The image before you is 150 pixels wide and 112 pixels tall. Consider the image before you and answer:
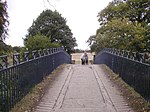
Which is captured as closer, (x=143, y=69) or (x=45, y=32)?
(x=143, y=69)

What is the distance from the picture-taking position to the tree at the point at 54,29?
51312mm

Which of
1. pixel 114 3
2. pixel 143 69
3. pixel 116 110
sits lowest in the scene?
pixel 116 110

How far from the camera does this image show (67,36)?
52.2m

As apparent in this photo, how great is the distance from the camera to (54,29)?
5116cm

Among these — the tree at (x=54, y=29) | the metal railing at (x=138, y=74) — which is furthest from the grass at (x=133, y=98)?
the tree at (x=54, y=29)

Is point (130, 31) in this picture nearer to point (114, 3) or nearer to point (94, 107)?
point (114, 3)

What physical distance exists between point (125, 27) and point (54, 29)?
59.8 ft

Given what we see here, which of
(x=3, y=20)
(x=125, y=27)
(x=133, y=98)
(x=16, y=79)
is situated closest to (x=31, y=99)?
(x=16, y=79)

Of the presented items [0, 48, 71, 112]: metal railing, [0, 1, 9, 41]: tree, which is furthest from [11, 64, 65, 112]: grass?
[0, 1, 9, 41]: tree

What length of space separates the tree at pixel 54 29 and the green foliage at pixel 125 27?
7.74 meters

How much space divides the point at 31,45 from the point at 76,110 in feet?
77.7

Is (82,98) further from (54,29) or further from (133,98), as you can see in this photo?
(54,29)

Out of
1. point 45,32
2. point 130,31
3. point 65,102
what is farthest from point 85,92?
point 45,32

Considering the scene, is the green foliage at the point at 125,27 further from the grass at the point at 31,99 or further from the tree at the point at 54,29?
the grass at the point at 31,99
